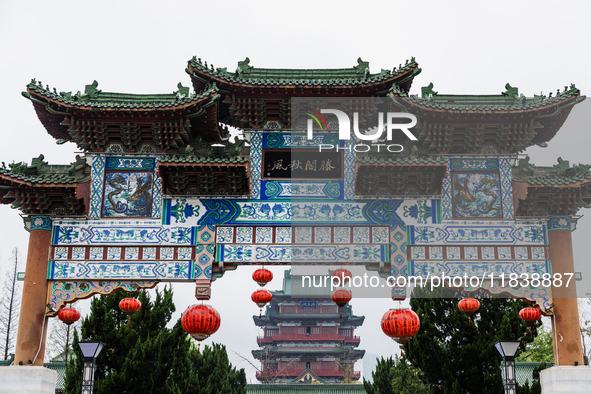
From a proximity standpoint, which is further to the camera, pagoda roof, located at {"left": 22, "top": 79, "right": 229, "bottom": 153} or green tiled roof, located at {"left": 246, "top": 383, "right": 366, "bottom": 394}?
green tiled roof, located at {"left": 246, "top": 383, "right": 366, "bottom": 394}

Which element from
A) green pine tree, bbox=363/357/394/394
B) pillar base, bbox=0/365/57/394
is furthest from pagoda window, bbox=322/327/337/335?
pillar base, bbox=0/365/57/394

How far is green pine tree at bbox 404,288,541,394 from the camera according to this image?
42.1ft

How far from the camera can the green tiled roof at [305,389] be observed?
24.9 meters

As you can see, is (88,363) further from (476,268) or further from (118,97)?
(476,268)

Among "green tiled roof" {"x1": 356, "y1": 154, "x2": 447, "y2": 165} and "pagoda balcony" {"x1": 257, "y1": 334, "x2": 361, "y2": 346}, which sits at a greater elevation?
"green tiled roof" {"x1": 356, "y1": 154, "x2": 447, "y2": 165}

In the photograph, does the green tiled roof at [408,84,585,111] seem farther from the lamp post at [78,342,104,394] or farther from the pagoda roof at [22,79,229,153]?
the lamp post at [78,342,104,394]

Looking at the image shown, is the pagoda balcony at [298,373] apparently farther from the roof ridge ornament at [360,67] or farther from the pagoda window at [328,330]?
the roof ridge ornament at [360,67]

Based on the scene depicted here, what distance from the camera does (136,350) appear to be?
13.5 m

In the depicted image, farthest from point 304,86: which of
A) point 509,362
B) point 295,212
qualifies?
point 509,362

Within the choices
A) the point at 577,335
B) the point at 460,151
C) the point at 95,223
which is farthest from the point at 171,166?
the point at 577,335

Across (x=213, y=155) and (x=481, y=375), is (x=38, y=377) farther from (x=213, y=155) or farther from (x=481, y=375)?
(x=481, y=375)

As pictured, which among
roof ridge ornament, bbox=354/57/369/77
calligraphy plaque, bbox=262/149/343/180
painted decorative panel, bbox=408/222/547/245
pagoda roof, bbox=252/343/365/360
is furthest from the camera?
pagoda roof, bbox=252/343/365/360

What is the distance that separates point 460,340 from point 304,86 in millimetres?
6948

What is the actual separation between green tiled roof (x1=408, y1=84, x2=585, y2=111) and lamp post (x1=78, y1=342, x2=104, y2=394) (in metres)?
6.87
